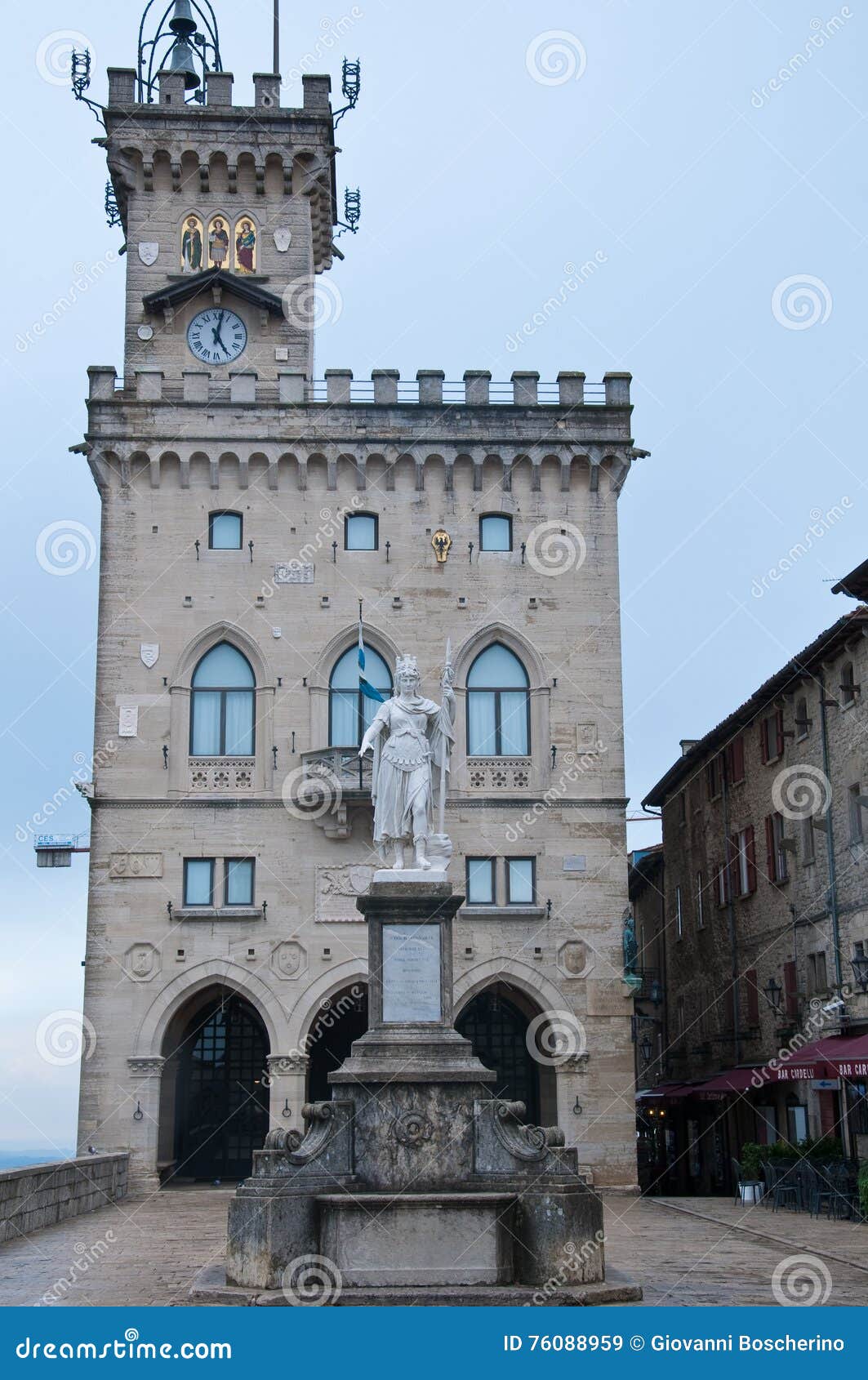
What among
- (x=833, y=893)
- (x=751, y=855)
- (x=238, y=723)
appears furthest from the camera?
(x=751, y=855)

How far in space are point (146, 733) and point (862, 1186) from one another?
63.0 feet

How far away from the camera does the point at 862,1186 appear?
79.7 feet

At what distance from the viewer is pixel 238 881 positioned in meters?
36.3

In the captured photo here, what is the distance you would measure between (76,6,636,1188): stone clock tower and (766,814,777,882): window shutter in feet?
17.4

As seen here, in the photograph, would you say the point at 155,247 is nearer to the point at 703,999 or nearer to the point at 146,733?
the point at 146,733

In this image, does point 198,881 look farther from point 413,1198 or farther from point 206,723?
point 413,1198

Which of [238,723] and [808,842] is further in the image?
[808,842]

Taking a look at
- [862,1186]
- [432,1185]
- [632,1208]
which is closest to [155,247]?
[632,1208]

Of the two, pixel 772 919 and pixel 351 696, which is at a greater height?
pixel 351 696

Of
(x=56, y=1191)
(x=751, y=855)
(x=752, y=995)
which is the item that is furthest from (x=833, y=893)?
(x=56, y=1191)

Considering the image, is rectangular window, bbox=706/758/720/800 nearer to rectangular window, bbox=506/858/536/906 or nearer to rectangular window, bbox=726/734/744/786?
rectangular window, bbox=726/734/744/786

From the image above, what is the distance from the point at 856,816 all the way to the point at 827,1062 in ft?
26.2

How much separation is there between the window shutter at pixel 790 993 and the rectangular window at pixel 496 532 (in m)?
12.0

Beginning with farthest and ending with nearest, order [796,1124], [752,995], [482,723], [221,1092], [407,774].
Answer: [752,995] < [221,1092] < [482,723] < [796,1124] < [407,774]
